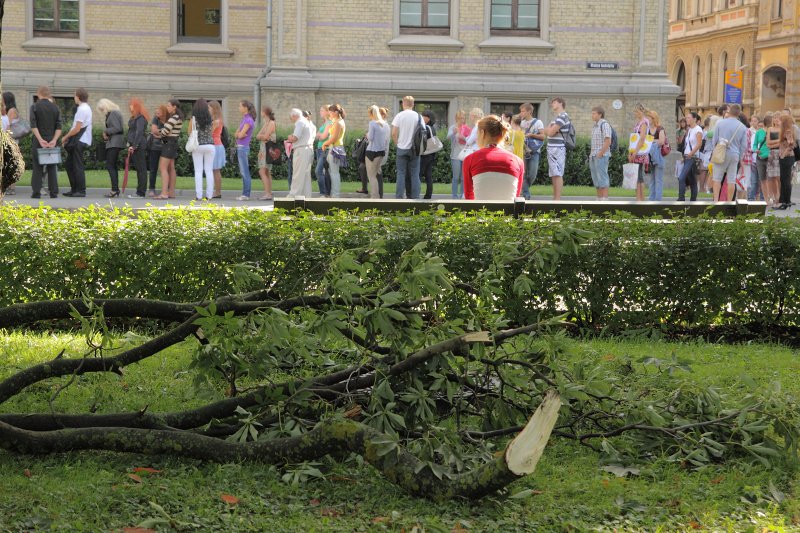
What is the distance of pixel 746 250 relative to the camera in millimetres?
8766

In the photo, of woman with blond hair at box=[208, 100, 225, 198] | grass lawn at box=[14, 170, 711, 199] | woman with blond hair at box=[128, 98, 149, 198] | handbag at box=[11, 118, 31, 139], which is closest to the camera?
woman with blond hair at box=[128, 98, 149, 198]

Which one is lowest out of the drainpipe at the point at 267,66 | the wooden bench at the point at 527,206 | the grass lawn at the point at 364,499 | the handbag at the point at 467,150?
the grass lawn at the point at 364,499

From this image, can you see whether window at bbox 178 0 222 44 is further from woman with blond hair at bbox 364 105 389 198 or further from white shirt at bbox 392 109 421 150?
white shirt at bbox 392 109 421 150

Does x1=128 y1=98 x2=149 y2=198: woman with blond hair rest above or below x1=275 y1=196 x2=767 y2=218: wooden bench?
above

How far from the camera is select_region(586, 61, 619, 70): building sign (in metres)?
29.1

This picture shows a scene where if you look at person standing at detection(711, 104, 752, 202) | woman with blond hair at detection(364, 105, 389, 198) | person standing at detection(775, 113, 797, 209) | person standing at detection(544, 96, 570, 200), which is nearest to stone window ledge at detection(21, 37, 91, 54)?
woman with blond hair at detection(364, 105, 389, 198)

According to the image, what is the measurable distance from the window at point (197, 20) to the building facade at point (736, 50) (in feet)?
76.2

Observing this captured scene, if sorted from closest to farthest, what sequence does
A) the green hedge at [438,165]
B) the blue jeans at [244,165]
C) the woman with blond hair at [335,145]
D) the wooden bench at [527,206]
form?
the wooden bench at [527,206], the woman with blond hair at [335,145], the blue jeans at [244,165], the green hedge at [438,165]

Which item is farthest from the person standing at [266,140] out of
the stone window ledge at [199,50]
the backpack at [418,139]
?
the stone window ledge at [199,50]

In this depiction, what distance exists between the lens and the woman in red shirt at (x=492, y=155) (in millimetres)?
10477

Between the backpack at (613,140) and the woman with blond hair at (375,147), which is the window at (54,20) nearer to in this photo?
the woman with blond hair at (375,147)

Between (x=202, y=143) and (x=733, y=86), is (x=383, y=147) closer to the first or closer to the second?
(x=202, y=143)

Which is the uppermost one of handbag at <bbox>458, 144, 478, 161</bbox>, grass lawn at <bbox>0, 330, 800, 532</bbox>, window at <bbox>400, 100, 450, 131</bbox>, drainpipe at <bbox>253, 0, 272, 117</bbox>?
drainpipe at <bbox>253, 0, 272, 117</bbox>

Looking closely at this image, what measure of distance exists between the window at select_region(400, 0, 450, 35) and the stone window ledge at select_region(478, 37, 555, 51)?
112 centimetres
